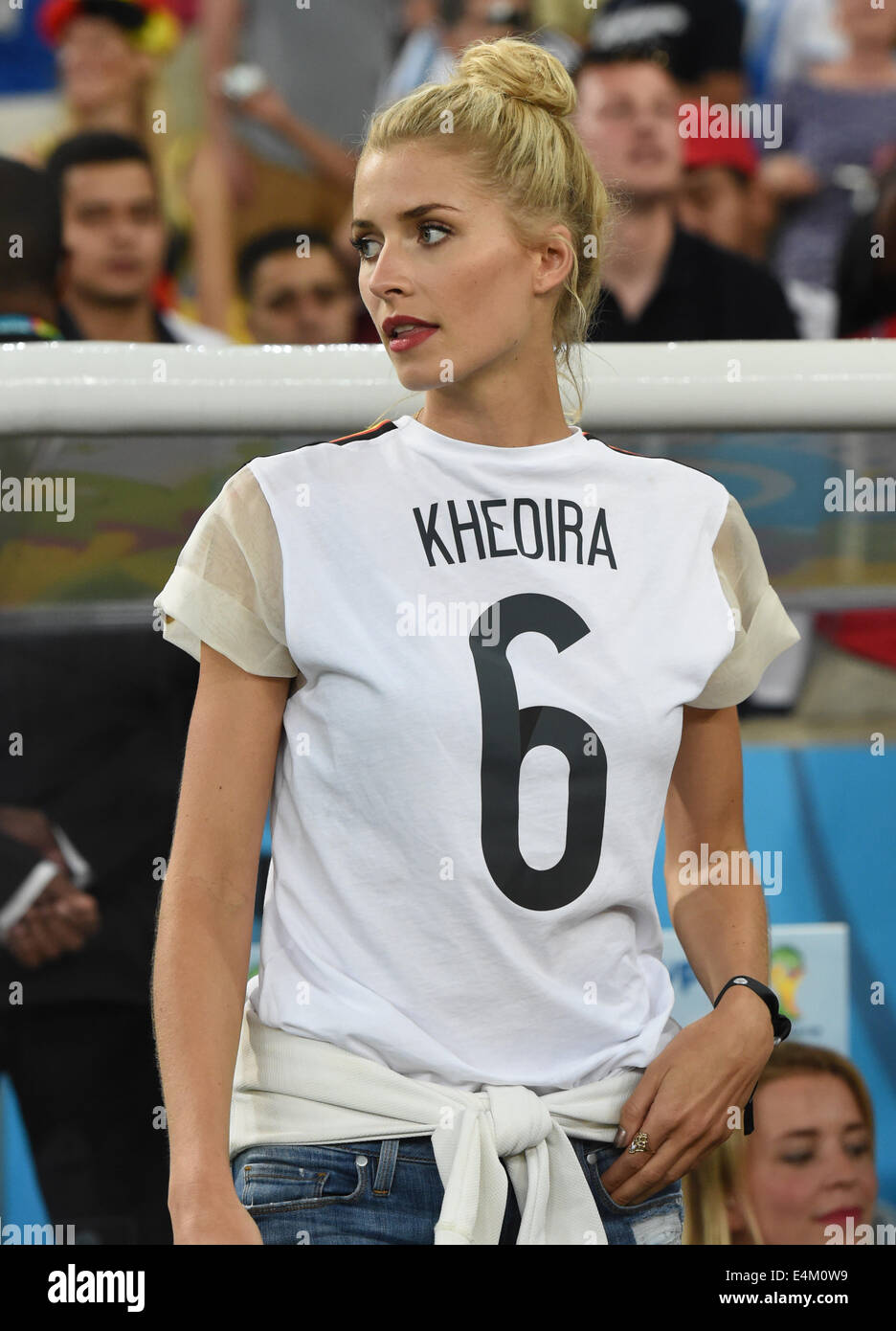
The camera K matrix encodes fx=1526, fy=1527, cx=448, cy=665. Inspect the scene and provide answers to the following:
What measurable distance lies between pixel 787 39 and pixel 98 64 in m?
1.18

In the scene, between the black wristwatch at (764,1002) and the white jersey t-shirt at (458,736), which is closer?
the white jersey t-shirt at (458,736)

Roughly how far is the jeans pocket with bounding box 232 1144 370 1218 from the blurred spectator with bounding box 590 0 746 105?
199cm

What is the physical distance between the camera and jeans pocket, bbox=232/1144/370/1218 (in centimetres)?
89

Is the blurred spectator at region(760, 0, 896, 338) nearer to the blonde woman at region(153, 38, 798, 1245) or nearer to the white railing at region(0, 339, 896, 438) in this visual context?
the white railing at region(0, 339, 896, 438)

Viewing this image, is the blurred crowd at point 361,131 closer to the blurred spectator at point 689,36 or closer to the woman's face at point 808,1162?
the blurred spectator at point 689,36

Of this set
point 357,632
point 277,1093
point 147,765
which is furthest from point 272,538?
point 147,765

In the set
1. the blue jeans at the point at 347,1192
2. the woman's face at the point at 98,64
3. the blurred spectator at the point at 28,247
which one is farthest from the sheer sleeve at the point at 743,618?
the woman's face at the point at 98,64

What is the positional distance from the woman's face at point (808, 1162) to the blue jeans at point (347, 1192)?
510 mm

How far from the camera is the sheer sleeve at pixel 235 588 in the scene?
91cm

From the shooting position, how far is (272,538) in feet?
3.06

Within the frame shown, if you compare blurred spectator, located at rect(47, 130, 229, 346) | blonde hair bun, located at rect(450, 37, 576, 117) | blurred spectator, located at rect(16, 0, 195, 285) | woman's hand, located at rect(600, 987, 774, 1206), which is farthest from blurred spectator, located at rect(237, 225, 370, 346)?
woman's hand, located at rect(600, 987, 774, 1206)

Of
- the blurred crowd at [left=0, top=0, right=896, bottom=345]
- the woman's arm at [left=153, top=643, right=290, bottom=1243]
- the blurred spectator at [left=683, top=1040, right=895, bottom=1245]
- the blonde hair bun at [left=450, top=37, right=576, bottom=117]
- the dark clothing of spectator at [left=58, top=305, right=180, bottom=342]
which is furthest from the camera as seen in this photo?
the blurred crowd at [left=0, top=0, right=896, bottom=345]

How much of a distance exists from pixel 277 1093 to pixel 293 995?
60 mm
